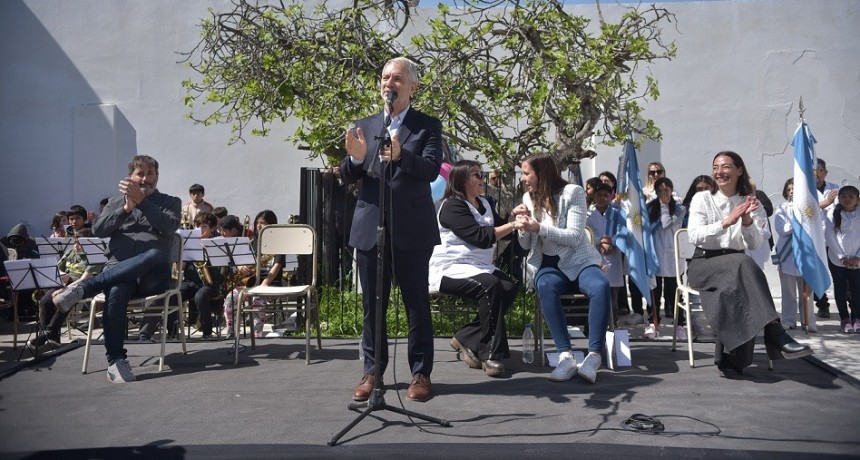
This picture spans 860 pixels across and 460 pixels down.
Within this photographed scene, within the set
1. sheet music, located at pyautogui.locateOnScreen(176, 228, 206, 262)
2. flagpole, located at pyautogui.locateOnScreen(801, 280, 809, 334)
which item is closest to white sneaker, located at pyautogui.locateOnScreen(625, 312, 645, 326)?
flagpole, located at pyautogui.locateOnScreen(801, 280, 809, 334)

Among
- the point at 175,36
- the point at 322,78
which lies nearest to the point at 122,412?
the point at 322,78

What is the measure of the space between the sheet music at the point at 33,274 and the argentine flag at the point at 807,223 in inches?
274

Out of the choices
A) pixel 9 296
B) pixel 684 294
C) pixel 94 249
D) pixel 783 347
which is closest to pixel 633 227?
pixel 684 294

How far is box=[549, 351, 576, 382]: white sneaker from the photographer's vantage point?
5215mm

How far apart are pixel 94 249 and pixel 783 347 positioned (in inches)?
227

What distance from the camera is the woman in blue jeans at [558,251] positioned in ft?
17.9

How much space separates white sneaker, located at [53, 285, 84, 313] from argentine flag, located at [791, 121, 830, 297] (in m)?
6.42

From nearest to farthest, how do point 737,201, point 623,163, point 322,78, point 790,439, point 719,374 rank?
point 790,439
point 719,374
point 737,201
point 322,78
point 623,163

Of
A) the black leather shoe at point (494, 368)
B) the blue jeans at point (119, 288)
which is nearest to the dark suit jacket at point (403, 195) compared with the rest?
the black leather shoe at point (494, 368)

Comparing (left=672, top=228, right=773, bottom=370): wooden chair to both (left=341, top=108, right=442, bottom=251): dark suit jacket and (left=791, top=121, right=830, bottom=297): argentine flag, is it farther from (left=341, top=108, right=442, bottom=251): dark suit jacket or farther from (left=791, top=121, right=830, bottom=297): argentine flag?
(left=341, top=108, right=442, bottom=251): dark suit jacket

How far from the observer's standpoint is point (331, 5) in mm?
12156

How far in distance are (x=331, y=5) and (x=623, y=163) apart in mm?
5909

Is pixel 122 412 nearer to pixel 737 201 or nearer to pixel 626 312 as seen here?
pixel 737 201

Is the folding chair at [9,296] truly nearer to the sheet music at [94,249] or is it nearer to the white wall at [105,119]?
the sheet music at [94,249]
